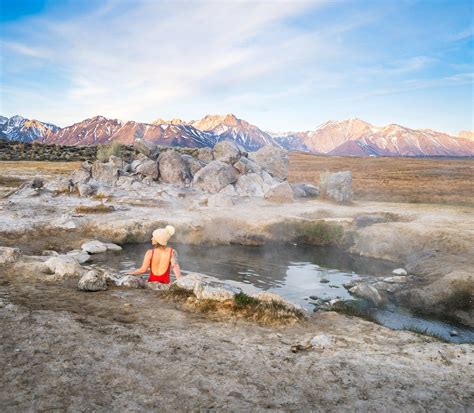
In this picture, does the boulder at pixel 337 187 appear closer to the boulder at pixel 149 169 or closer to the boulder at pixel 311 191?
the boulder at pixel 311 191

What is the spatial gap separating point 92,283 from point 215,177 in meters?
25.8

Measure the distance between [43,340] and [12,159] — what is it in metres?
70.9

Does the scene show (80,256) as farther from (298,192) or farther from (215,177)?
(298,192)

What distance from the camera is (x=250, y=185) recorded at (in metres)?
36.6

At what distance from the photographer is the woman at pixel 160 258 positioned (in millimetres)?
10656

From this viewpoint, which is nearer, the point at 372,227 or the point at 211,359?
the point at 211,359

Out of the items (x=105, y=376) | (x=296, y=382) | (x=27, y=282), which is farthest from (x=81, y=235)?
(x=296, y=382)

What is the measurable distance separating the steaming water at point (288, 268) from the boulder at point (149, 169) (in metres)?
16.9

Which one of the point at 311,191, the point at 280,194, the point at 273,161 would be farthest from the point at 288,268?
the point at 273,161

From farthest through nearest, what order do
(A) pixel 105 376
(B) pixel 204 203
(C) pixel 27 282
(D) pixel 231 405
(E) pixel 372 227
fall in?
(B) pixel 204 203, (E) pixel 372 227, (C) pixel 27 282, (A) pixel 105 376, (D) pixel 231 405

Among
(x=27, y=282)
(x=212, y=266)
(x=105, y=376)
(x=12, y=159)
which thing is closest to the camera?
(x=105, y=376)

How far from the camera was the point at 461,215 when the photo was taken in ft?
86.9

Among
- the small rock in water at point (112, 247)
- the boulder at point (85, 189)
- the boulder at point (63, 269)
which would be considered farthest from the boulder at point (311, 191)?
the boulder at point (63, 269)

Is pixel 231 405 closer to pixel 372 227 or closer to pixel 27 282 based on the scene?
pixel 27 282
